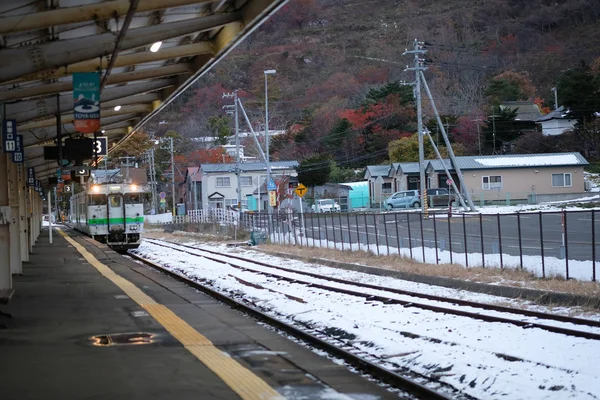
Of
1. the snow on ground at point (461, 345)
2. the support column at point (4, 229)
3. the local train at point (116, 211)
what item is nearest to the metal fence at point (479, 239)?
the snow on ground at point (461, 345)

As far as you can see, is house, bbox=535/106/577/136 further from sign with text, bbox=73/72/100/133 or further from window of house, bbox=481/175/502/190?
sign with text, bbox=73/72/100/133

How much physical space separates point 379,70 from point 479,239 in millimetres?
70693

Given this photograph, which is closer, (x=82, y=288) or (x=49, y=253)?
(x=82, y=288)

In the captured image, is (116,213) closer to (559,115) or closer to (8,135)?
(8,135)

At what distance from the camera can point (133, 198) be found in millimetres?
33781

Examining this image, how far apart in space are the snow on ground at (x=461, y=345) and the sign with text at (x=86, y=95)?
15.9 ft

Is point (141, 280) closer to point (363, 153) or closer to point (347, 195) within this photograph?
point (347, 195)

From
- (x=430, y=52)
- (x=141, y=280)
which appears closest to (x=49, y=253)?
(x=141, y=280)

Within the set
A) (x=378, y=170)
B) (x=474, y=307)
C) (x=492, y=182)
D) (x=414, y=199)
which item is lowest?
(x=474, y=307)

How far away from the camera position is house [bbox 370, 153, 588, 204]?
48.8 meters

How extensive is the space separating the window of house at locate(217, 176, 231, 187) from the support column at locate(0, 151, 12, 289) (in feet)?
180

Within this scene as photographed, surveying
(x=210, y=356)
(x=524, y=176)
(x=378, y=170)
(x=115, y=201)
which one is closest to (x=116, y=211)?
(x=115, y=201)

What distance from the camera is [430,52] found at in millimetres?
95062

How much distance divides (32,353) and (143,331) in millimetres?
2010
